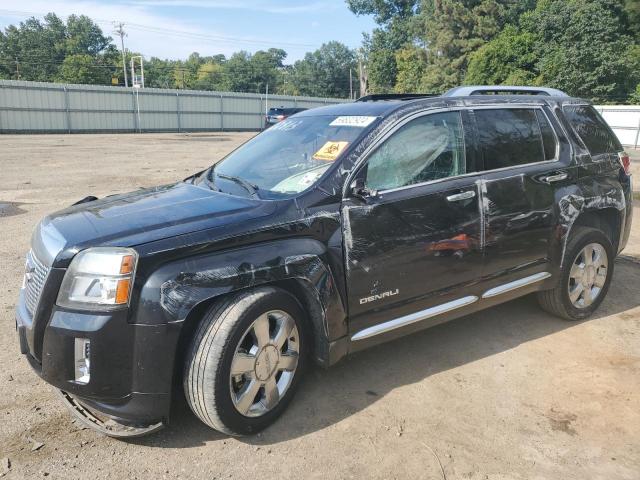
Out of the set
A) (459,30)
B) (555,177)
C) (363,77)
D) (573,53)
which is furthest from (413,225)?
(363,77)

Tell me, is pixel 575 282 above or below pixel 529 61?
below

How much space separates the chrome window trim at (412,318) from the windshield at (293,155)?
96 cm

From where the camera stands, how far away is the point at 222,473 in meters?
2.64

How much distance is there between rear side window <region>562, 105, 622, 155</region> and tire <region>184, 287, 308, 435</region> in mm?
3008

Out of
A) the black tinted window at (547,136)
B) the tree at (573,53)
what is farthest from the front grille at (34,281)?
the tree at (573,53)

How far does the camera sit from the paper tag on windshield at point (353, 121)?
3.44m

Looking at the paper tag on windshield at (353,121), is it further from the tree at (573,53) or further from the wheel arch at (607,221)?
the tree at (573,53)

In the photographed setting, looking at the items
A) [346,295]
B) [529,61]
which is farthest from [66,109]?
[346,295]

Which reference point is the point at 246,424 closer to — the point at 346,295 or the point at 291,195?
the point at 346,295

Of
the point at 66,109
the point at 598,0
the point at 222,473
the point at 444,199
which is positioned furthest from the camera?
the point at 598,0

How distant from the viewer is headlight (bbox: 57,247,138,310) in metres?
2.53

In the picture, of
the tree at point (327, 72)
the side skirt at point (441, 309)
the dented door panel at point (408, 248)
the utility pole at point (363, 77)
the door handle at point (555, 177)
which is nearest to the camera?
the dented door panel at point (408, 248)

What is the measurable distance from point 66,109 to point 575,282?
3263 centimetres

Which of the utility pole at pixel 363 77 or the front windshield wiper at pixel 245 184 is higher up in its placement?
the utility pole at pixel 363 77
